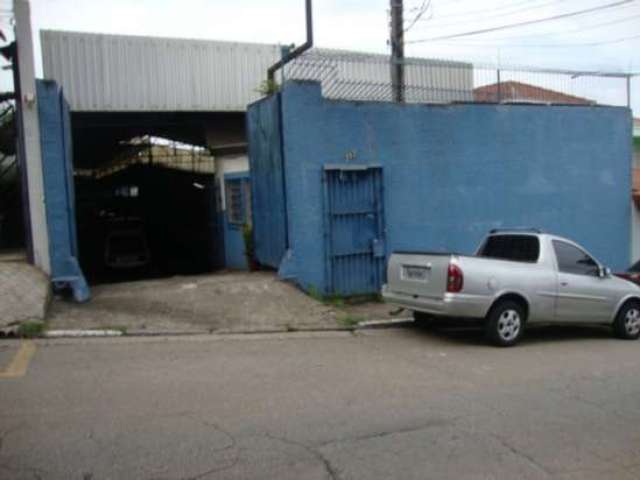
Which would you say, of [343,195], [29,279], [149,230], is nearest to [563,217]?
[343,195]

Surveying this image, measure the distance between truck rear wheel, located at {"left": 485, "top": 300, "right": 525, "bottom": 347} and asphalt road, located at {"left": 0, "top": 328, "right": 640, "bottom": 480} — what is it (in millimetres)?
323

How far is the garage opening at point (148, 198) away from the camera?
17750 millimetres

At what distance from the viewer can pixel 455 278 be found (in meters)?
9.01

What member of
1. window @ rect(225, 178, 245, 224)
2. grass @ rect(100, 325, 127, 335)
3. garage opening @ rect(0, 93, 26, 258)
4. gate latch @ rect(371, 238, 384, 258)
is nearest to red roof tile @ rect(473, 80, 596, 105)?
gate latch @ rect(371, 238, 384, 258)

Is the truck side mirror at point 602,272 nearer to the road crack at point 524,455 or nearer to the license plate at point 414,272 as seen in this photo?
the license plate at point 414,272

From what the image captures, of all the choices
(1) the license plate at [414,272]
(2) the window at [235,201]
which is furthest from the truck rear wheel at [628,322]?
(2) the window at [235,201]

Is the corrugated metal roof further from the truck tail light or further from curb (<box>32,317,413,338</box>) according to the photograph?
the truck tail light

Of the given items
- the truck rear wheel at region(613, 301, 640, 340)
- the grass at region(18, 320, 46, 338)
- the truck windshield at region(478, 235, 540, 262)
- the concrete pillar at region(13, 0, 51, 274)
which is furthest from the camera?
the truck rear wheel at region(613, 301, 640, 340)

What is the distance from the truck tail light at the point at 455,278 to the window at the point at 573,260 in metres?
1.97

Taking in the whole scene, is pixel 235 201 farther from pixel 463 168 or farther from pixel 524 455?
pixel 524 455

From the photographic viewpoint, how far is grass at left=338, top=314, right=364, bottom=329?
1053 cm

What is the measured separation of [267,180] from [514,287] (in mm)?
5472

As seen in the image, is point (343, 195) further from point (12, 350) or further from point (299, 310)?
point (12, 350)

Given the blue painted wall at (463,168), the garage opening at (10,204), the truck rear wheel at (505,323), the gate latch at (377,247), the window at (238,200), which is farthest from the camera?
the window at (238,200)
